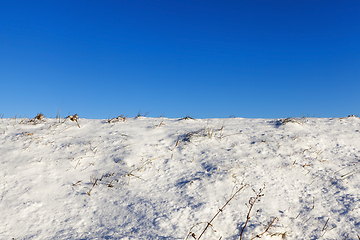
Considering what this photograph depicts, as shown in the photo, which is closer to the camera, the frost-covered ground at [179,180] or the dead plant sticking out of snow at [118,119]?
the frost-covered ground at [179,180]

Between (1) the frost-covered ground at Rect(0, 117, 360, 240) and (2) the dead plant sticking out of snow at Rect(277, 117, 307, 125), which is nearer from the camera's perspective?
(1) the frost-covered ground at Rect(0, 117, 360, 240)

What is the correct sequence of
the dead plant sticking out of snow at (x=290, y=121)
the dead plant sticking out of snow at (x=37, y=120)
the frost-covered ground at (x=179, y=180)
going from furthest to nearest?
the dead plant sticking out of snow at (x=37, y=120) < the dead plant sticking out of snow at (x=290, y=121) < the frost-covered ground at (x=179, y=180)

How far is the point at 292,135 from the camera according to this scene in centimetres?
439

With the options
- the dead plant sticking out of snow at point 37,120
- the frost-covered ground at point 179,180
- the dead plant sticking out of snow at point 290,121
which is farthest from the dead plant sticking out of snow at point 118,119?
the dead plant sticking out of snow at point 290,121

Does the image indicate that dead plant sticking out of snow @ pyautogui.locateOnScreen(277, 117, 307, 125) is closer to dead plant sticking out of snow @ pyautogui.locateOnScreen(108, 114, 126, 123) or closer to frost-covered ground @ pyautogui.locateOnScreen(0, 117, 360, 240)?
frost-covered ground @ pyautogui.locateOnScreen(0, 117, 360, 240)

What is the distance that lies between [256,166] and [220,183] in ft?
2.39

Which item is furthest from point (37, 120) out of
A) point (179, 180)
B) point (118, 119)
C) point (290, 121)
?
point (290, 121)

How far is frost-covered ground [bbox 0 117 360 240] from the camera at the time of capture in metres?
2.54

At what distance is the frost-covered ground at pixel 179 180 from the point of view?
254cm

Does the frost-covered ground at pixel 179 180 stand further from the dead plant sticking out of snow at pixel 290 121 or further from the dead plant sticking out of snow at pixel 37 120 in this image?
the dead plant sticking out of snow at pixel 37 120

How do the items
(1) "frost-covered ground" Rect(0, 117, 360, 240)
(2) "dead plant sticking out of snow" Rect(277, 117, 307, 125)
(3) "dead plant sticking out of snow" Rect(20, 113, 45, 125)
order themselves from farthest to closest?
(3) "dead plant sticking out of snow" Rect(20, 113, 45, 125), (2) "dead plant sticking out of snow" Rect(277, 117, 307, 125), (1) "frost-covered ground" Rect(0, 117, 360, 240)

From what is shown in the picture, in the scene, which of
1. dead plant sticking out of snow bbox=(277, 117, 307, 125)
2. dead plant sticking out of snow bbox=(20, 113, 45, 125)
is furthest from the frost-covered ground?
dead plant sticking out of snow bbox=(20, 113, 45, 125)

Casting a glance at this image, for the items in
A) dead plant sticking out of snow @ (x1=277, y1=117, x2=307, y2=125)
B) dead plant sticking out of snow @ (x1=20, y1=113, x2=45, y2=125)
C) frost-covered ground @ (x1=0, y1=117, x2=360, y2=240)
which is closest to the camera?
frost-covered ground @ (x1=0, y1=117, x2=360, y2=240)

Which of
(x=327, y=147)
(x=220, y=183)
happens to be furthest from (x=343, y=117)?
(x=220, y=183)
